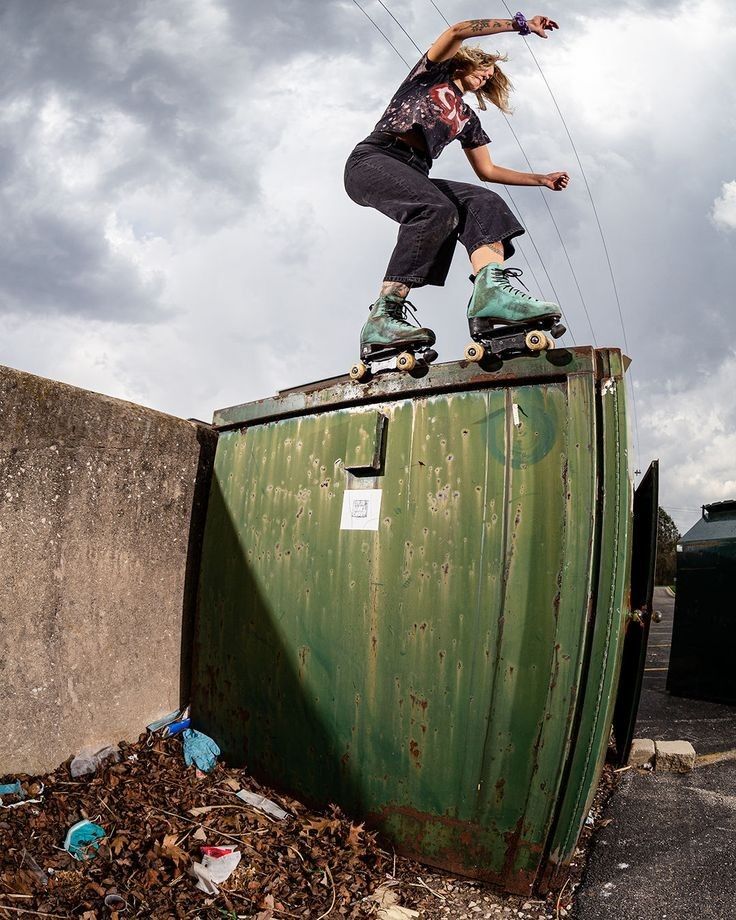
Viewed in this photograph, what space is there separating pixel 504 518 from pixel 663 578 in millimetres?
33261

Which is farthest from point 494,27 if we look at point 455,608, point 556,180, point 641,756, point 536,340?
point 641,756

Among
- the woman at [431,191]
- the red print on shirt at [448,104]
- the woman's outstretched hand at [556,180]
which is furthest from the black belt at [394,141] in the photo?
the woman's outstretched hand at [556,180]

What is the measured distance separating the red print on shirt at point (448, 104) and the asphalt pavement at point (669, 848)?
3.59 meters

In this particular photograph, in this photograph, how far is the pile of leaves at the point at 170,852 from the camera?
7.41ft

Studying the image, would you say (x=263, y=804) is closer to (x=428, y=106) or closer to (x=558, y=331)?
(x=558, y=331)

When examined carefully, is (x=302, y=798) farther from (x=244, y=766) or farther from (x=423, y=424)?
(x=423, y=424)

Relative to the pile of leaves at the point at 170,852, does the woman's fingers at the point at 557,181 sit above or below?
above

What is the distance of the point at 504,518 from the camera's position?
2545 mm

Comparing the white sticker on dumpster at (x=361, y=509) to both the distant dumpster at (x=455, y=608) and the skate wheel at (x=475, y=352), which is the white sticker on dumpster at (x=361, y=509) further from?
the skate wheel at (x=475, y=352)

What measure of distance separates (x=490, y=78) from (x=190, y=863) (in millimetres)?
3977

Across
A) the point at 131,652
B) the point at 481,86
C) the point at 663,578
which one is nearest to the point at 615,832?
the point at 131,652

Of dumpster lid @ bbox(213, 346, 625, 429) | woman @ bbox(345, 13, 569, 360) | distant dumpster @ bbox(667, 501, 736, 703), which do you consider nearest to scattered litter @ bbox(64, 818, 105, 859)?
dumpster lid @ bbox(213, 346, 625, 429)

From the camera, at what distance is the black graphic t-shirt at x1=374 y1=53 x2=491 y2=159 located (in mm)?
3221

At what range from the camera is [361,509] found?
2916 mm
